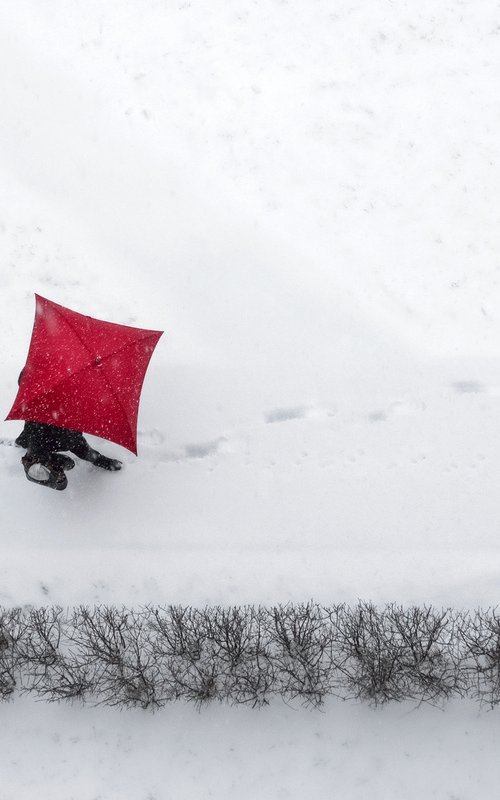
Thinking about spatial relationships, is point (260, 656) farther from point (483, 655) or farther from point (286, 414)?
point (286, 414)

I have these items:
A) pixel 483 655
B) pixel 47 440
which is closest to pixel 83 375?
pixel 47 440

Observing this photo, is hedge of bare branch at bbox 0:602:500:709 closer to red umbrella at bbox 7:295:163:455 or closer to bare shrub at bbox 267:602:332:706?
bare shrub at bbox 267:602:332:706

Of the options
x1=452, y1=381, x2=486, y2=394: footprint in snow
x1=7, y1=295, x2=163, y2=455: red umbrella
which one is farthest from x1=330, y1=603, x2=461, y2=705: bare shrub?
x1=7, y1=295, x2=163, y2=455: red umbrella

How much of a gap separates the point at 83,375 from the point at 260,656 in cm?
296

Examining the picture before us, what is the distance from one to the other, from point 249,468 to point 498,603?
8.59ft

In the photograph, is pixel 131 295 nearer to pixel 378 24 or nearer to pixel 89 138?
pixel 89 138

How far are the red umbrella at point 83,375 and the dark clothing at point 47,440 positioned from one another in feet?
1.21

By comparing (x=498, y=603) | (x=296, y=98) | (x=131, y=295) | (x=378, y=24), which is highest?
(x=378, y=24)

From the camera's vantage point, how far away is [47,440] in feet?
18.0

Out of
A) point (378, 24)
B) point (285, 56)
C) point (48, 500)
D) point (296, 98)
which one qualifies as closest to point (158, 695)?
point (48, 500)

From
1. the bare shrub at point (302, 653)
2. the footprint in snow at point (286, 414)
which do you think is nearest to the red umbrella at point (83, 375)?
the footprint in snow at point (286, 414)

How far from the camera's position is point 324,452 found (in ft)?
20.6

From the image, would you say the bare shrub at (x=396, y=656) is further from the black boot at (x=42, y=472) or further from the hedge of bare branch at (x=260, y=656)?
the black boot at (x=42, y=472)

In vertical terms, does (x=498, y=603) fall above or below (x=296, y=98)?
below
